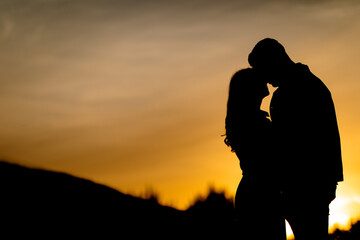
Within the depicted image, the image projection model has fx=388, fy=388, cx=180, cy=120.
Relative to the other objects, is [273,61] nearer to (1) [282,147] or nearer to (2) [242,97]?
(2) [242,97]

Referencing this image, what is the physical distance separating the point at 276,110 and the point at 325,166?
0.67 metres

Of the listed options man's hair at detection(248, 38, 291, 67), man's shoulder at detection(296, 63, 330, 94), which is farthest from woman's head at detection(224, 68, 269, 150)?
man's shoulder at detection(296, 63, 330, 94)

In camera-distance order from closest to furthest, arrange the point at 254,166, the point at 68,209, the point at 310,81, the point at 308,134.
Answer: the point at 308,134
the point at 310,81
the point at 254,166
the point at 68,209

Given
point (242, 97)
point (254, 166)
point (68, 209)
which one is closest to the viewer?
point (254, 166)

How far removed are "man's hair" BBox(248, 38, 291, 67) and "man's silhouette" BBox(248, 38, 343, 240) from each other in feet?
0.93

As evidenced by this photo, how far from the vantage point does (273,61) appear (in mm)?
3879

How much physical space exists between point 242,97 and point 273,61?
484mm

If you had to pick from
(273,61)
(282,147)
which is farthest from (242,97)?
(282,147)

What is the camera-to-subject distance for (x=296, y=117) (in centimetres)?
352

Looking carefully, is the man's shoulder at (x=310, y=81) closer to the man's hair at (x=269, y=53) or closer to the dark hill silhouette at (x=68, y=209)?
the man's hair at (x=269, y=53)

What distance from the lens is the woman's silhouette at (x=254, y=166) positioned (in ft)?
12.0

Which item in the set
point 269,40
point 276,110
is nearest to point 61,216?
point 276,110

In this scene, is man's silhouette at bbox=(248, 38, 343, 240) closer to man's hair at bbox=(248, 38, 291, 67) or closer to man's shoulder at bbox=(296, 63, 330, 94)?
man's shoulder at bbox=(296, 63, 330, 94)

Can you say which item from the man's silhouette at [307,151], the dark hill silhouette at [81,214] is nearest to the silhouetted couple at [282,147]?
the man's silhouette at [307,151]
